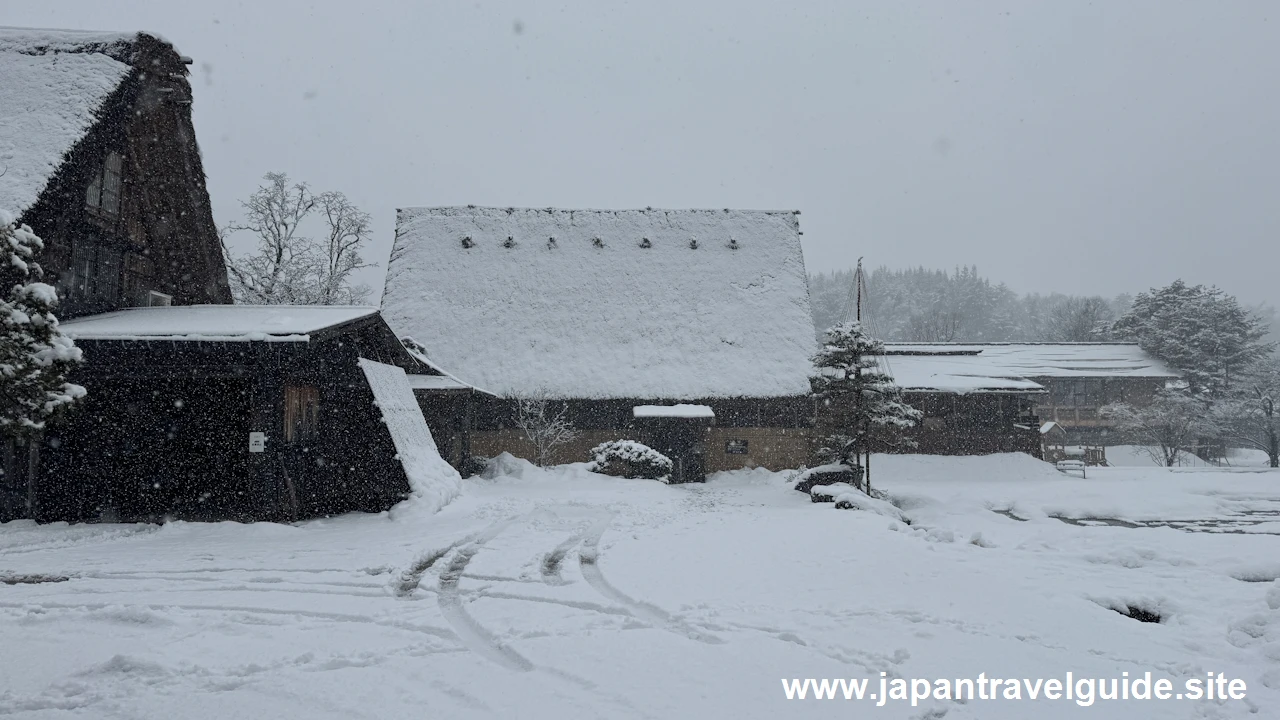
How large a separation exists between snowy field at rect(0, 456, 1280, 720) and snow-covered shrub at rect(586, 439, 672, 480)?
8708 millimetres

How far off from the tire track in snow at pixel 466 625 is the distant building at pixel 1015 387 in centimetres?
2137

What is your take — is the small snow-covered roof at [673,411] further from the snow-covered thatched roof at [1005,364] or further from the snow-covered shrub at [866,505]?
the snow-covered thatched roof at [1005,364]

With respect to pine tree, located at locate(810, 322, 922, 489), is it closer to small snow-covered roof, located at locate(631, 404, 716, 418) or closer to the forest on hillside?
small snow-covered roof, located at locate(631, 404, 716, 418)

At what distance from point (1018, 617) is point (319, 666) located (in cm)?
541

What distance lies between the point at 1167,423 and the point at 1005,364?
21.2ft

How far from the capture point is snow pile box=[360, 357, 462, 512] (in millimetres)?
12039

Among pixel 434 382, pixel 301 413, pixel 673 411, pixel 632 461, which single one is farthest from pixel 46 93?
pixel 673 411

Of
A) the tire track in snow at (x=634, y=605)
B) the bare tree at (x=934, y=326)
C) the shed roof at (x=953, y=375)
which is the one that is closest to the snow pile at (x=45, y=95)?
the tire track in snow at (x=634, y=605)

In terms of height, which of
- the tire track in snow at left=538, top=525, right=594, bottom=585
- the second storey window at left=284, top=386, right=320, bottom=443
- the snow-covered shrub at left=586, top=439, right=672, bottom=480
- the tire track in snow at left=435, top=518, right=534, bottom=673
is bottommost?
the snow-covered shrub at left=586, top=439, right=672, bottom=480

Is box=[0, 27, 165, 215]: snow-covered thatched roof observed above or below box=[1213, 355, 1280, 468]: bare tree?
above

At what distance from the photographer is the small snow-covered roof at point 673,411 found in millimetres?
21594

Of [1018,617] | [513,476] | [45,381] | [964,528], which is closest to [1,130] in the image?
[45,381]

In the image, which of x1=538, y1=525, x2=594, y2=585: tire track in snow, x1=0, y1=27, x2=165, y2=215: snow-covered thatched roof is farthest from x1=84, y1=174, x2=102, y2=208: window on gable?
x1=538, y1=525, x2=594, y2=585: tire track in snow

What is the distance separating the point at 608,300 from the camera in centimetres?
2614
